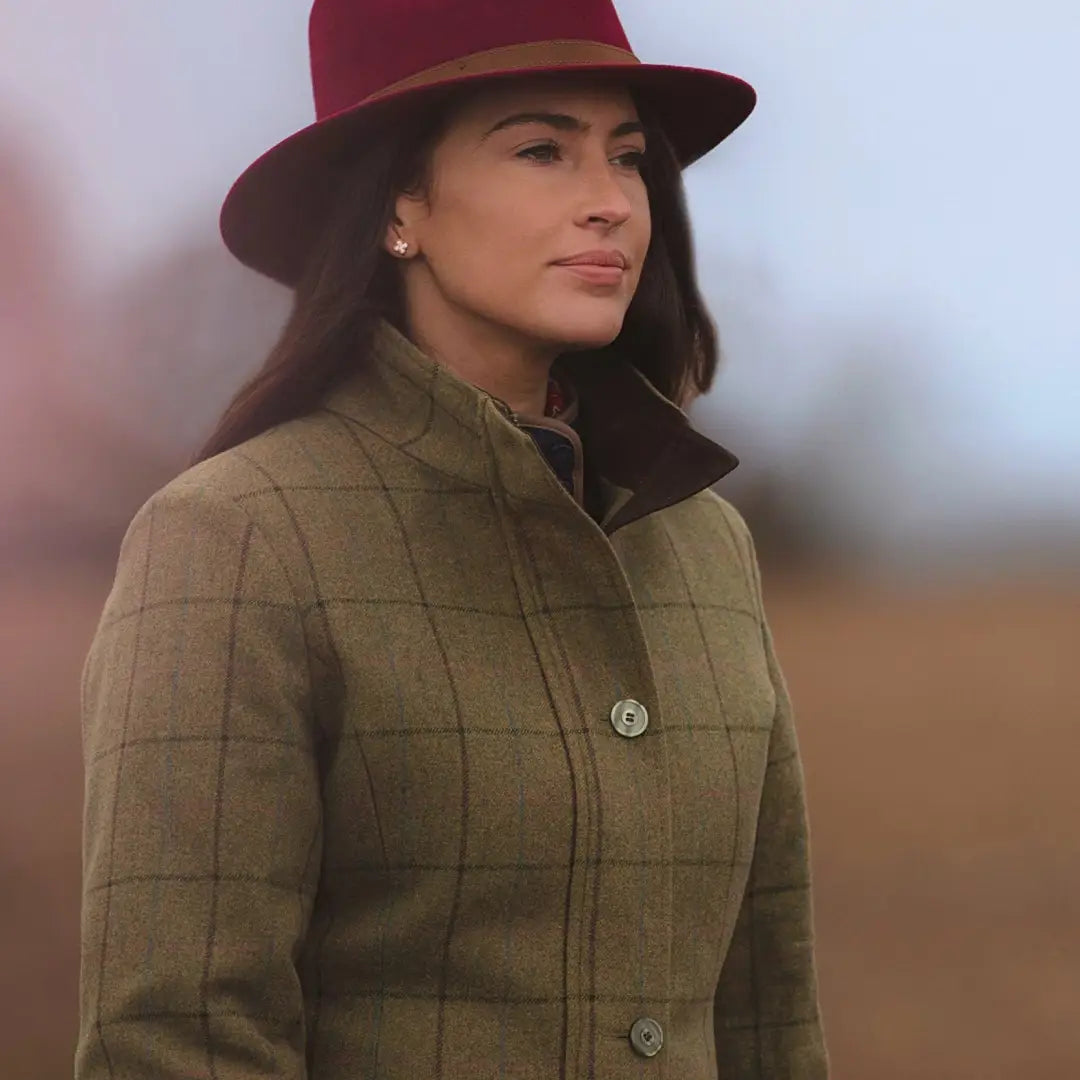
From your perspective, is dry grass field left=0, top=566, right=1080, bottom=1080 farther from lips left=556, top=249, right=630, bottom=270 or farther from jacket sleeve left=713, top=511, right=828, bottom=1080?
lips left=556, top=249, right=630, bottom=270

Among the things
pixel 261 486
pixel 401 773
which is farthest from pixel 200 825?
pixel 261 486

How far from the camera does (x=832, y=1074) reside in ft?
5.51

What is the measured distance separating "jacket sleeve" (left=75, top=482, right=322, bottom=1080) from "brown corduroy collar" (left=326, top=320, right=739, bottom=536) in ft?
0.55

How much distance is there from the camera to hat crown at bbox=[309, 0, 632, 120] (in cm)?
112

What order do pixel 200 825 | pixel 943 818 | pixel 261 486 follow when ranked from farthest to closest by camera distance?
pixel 943 818, pixel 261 486, pixel 200 825

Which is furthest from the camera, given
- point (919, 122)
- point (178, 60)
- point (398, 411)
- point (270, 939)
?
point (919, 122)

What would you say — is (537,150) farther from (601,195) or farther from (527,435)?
(527,435)

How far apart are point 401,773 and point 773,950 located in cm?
42

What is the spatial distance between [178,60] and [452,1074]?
1.09 meters

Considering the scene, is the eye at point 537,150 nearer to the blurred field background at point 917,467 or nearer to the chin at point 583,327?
the chin at point 583,327

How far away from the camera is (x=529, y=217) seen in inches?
43.7

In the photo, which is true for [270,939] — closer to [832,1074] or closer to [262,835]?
[262,835]

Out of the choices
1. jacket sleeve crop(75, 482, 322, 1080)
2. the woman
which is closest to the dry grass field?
the woman

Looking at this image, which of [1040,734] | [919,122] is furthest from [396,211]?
[1040,734]
